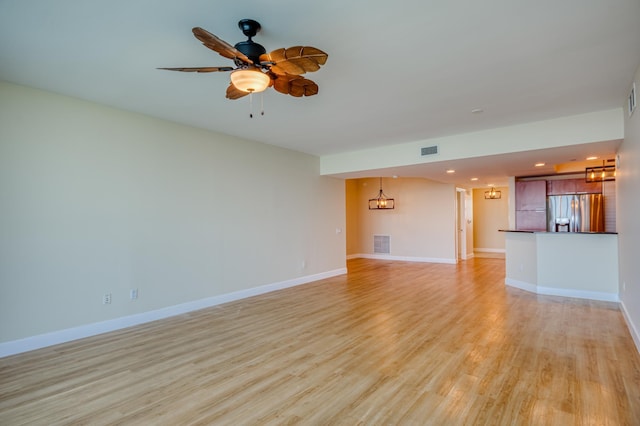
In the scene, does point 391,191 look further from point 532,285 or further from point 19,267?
point 19,267

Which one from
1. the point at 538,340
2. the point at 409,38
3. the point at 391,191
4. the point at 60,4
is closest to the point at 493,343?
the point at 538,340

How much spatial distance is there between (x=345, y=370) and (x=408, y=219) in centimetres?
784

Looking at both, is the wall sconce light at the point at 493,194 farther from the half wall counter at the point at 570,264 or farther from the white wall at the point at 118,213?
the white wall at the point at 118,213

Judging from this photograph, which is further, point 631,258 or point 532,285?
point 532,285

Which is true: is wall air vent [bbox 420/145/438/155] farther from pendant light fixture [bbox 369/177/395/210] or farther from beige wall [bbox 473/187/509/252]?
beige wall [bbox 473/187/509/252]

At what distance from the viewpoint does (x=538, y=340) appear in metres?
3.54

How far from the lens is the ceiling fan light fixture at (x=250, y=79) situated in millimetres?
2377

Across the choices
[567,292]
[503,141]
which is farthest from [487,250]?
[503,141]

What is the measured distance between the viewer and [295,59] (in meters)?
2.27

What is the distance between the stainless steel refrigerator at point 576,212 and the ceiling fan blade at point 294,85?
7263 mm

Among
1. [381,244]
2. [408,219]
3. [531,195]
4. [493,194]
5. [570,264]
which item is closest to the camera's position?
[570,264]

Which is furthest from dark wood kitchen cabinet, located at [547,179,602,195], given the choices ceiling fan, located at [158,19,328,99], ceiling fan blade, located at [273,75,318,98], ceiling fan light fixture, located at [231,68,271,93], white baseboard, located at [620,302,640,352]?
ceiling fan light fixture, located at [231,68,271,93]

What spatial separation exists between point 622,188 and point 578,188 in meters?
3.61

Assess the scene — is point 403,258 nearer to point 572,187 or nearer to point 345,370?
point 572,187
